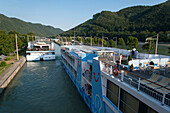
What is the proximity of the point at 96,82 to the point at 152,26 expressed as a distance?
269 feet

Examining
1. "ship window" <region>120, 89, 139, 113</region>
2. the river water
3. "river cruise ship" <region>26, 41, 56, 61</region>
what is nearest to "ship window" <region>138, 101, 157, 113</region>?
"ship window" <region>120, 89, 139, 113</region>

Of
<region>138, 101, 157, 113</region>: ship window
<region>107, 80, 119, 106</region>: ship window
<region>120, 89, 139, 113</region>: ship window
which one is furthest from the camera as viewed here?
<region>107, 80, 119, 106</region>: ship window

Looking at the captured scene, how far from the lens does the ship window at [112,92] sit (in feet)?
27.1

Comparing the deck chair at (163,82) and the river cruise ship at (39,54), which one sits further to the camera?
the river cruise ship at (39,54)

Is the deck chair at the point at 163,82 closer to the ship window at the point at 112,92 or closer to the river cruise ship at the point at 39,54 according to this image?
the ship window at the point at 112,92

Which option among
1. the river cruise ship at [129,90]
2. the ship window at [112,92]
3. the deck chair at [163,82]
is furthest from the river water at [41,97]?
the deck chair at [163,82]

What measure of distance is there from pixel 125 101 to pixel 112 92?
1.36m

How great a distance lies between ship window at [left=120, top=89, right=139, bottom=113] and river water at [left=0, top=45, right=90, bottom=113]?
6.54 metres

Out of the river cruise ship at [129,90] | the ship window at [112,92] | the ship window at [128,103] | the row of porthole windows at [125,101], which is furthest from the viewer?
the ship window at [112,92]

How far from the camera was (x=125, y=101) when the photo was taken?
7.46 m

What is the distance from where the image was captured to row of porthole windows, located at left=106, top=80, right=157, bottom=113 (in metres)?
6.25

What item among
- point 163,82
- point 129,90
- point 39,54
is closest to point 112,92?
point 129,90

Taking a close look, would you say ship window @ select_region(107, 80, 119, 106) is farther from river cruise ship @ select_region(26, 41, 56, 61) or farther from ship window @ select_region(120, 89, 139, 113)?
river cruise ship @ select_region(26, 41, 56, 61)

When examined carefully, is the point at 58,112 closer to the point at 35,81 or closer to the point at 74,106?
the point at 74,106
